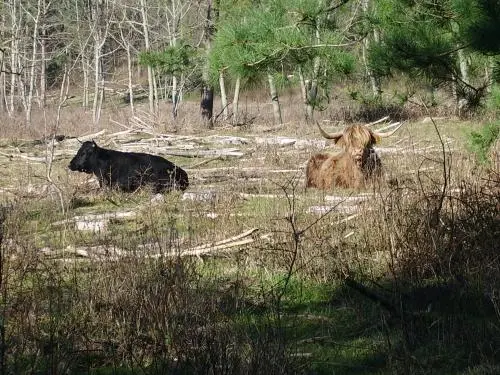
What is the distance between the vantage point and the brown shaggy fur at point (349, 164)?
12562 millimetres

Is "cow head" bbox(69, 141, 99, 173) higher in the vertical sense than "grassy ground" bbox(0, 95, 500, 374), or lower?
higher

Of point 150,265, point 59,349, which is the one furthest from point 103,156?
point 59,349

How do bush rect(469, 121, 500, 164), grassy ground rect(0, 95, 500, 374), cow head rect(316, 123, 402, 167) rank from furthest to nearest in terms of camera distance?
1. cow head rect(316, 123, 402, 167)
2. bush rect(469, 121, 500, 164)
3. grassy ground rect(0, 95, 500, 374)

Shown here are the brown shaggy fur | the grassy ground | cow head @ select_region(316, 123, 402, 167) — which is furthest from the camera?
cow head @ select_region(316, 123, 402, 167)

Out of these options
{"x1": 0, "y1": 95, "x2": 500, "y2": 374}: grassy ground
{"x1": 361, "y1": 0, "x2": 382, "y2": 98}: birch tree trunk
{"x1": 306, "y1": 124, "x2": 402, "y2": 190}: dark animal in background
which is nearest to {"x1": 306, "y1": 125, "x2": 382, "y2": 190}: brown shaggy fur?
{"x1": 306, "y1": 124, "x2": 402, "y2": 190}: dark animal in background

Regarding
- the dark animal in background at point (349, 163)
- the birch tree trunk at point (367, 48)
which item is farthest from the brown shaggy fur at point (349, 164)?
the birch tree trunk at point (367, 48)

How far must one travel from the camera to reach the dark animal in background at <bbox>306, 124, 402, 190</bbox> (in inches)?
495

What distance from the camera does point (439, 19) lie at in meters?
8.29

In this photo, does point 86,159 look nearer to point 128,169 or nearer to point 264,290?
point 128,169

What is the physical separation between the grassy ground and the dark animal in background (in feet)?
10.2

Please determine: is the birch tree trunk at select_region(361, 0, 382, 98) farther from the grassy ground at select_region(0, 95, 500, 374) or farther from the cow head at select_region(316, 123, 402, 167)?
the grassy ground at select_region(0, 95, 500, 374)

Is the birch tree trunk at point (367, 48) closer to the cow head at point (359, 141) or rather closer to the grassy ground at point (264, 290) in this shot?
the cow head at point (359, 141)

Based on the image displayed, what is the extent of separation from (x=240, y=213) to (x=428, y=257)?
3076mm

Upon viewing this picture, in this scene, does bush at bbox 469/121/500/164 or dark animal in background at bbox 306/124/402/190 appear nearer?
bush at bbox 469/121/500/164
